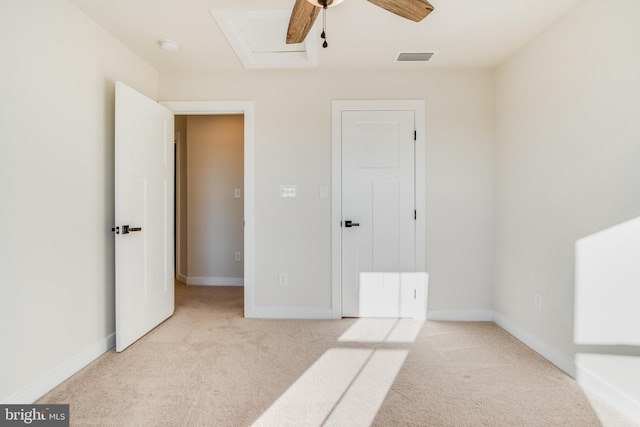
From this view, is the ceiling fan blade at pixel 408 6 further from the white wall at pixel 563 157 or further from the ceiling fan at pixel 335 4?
the white wall at pixel 563 157

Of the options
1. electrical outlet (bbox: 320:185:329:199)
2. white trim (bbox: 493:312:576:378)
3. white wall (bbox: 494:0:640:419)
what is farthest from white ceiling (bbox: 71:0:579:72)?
white trim (bbox: 493:312:576:378)

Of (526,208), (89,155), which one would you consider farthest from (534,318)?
(89,155)

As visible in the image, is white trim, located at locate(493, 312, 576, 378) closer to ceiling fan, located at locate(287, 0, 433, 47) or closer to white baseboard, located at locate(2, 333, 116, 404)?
ceiling fan, located at locate(287, 0, 433, 47)

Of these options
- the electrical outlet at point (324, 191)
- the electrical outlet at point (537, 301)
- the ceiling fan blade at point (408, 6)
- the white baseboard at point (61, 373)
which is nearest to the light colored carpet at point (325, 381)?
the white baseboard at point (61, 373)

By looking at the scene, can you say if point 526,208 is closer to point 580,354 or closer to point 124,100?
point 580,354

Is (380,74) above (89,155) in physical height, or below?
above

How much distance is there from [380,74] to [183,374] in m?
2.93

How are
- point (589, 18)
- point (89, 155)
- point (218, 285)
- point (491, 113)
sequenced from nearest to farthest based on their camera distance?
point (589, 18) → point (89, 155) → point (491, 113) → point (218, 285)

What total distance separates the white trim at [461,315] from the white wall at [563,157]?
12 cm

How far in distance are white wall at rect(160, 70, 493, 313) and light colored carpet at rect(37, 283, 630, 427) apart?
0.45 m

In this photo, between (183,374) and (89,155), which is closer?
(183,374)

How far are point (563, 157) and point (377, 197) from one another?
1401mm

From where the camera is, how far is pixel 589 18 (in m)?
1.82

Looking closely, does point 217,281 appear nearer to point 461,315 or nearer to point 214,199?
point 214,199
